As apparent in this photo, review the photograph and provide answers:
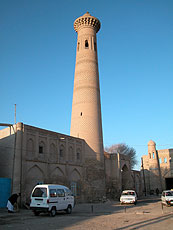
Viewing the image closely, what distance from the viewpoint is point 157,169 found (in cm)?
5097

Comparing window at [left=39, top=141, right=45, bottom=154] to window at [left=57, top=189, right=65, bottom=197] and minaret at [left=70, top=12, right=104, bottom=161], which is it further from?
window at [left=57, top=189, right=65, bottom=197]

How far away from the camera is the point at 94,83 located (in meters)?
32.5

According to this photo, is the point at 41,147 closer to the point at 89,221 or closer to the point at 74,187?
the point at 74,187

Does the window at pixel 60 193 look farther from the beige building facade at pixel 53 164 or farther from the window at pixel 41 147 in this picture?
the window at pixel 41 147

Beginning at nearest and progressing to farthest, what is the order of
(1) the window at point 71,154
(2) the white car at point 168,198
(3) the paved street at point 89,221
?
(3) the paved street at point 89,221 → (2) the white car at point 168,198 → (1) the window at point 71,154

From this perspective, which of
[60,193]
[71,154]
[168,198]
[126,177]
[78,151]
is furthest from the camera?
[126,177]

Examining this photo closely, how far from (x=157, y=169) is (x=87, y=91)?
92.7 ft

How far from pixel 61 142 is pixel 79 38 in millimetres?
16233

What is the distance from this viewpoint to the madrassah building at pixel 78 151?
2145 cm

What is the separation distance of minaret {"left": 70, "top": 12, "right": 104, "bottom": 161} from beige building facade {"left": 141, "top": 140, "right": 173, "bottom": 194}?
932 inches

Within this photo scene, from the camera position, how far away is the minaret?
3066 centimetres

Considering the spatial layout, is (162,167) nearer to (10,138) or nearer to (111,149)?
(111,149)

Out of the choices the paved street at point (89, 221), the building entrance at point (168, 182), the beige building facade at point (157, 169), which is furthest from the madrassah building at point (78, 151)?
the building entrance at point (168, 182)

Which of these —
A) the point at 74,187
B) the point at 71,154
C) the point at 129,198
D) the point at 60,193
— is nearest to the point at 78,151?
the point at 71,154
